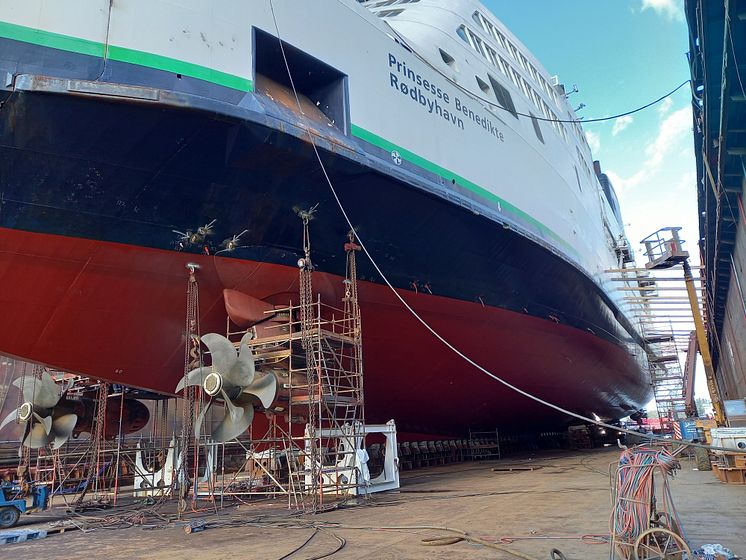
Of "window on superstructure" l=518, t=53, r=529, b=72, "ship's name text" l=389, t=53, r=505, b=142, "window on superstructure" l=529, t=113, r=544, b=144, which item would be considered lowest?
"ship's name text" l=389, t=53, r=505, b=142

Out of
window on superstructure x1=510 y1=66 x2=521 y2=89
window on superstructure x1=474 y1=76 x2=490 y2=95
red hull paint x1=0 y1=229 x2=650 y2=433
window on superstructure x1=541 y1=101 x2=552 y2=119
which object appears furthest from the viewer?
window on superstructure x1=541 y1=101 x2=552 y2=119

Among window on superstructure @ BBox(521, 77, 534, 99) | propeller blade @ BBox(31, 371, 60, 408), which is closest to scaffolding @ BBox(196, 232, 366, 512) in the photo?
propeller blade @ BBox(31, 371, 60, 408)

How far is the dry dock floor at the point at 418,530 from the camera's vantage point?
419 cm

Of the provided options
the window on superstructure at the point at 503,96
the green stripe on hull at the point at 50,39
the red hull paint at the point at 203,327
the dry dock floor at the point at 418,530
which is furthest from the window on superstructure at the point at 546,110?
the green stripe on hull at the point at 50,39

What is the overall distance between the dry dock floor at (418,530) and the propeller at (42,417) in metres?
1.51

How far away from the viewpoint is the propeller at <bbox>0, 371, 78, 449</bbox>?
8758 mm

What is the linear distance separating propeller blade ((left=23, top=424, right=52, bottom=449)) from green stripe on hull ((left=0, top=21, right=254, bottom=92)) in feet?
20.3

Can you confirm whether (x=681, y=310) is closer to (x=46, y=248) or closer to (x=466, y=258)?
(x=466, y=258)

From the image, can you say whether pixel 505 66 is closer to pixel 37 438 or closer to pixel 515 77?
pixel 515 77

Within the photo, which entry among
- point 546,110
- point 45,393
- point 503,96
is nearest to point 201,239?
point 45,393

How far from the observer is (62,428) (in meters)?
8.95

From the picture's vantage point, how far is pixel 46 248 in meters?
5.95

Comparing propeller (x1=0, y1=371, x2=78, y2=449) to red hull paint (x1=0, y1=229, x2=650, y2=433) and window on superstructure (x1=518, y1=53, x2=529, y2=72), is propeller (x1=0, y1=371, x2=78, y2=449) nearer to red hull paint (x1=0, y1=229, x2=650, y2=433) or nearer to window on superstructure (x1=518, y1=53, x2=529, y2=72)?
red hull paint (x1=0, y1=229, x2=650, y2=433)

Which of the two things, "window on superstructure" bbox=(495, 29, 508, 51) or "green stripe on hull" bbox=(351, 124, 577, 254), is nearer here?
"green stripe on hull" bbox=(351, 124, 577, 254)
